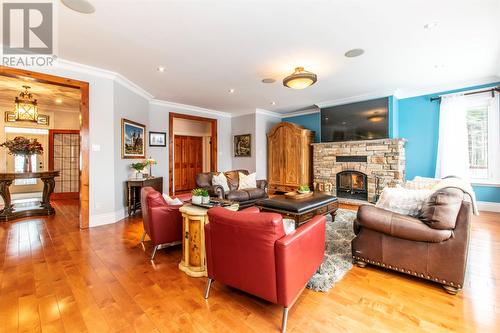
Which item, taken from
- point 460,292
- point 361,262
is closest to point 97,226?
point 361,262

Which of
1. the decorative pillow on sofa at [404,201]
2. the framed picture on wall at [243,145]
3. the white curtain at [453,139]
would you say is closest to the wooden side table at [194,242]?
the decorative pillow on sofa at [404,201]

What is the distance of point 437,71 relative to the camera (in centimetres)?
420

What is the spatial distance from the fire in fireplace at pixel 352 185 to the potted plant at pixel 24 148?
Answer: 23.5 ft

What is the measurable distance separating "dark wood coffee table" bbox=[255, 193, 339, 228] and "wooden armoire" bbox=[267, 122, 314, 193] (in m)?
2.92

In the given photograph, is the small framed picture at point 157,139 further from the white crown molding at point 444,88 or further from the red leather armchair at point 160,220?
the white crown molding at point 444,88

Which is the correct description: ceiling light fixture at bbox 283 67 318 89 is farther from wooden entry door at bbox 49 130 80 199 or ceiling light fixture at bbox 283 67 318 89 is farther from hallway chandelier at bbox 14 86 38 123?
wooden entry door at bbox 49 130 80 199

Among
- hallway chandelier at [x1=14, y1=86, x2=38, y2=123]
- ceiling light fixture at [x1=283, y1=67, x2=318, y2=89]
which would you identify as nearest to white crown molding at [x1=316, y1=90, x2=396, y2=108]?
ceiling light fixture at [x1=283, y1=67, x2=318, y2=89]

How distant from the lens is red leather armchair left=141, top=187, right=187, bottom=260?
2707 mm

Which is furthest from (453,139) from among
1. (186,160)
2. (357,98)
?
(186,160)

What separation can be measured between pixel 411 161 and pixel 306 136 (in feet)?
8.86

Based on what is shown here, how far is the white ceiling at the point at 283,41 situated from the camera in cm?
239

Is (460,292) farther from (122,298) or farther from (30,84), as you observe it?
(30,84)

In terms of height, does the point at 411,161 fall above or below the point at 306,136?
below

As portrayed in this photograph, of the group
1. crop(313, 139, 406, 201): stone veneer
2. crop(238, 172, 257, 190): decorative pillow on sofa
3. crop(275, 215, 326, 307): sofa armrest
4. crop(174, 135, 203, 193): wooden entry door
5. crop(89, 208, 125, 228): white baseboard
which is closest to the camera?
crop(275, 215, 326, 307): sofa armrest
